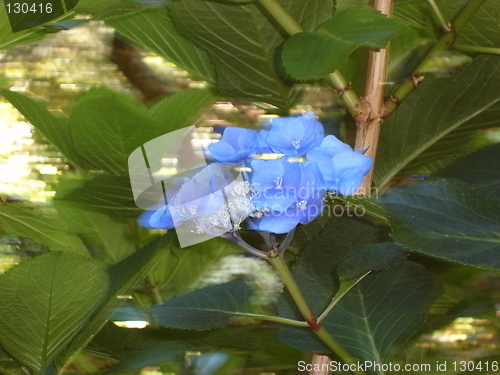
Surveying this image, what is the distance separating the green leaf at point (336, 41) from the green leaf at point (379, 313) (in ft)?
0.49

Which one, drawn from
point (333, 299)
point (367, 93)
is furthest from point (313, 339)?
point (367, 93)

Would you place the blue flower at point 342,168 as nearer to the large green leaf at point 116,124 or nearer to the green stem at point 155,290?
the large green leaf at point 116,124

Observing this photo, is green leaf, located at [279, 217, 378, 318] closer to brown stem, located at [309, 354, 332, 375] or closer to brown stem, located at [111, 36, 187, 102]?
brown stem, located at [309, 354, 332, 375]

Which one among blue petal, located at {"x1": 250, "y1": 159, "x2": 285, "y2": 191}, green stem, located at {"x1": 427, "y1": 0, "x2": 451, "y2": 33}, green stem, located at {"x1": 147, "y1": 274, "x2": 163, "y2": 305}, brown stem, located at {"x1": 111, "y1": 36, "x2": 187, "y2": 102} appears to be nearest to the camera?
blue petal, located at {"x1": 250, "y1": 159, "x2": 285, "y2": 191}

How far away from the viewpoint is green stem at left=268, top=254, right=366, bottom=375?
30cm

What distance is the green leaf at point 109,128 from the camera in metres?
0.34

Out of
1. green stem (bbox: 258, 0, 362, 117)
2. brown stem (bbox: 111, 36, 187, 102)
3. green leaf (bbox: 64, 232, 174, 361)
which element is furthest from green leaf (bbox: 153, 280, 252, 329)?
brown stem (bbox: 111, 36, 187, 102)

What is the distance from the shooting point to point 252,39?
373 mm

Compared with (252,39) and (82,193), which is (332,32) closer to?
(252,39)

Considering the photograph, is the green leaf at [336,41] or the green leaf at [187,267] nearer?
the green leaf at [336,41]

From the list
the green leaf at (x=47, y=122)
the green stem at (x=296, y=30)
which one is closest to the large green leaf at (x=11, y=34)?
the green leaf at (x=47, y=122)

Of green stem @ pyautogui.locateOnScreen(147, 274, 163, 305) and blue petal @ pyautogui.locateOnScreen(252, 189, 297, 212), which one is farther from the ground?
green stem @ pyautogui.locateOnScreen(147, 274, 163, 305)

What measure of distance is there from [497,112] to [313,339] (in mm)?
180

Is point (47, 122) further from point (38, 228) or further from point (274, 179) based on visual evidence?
point (274, 179)
